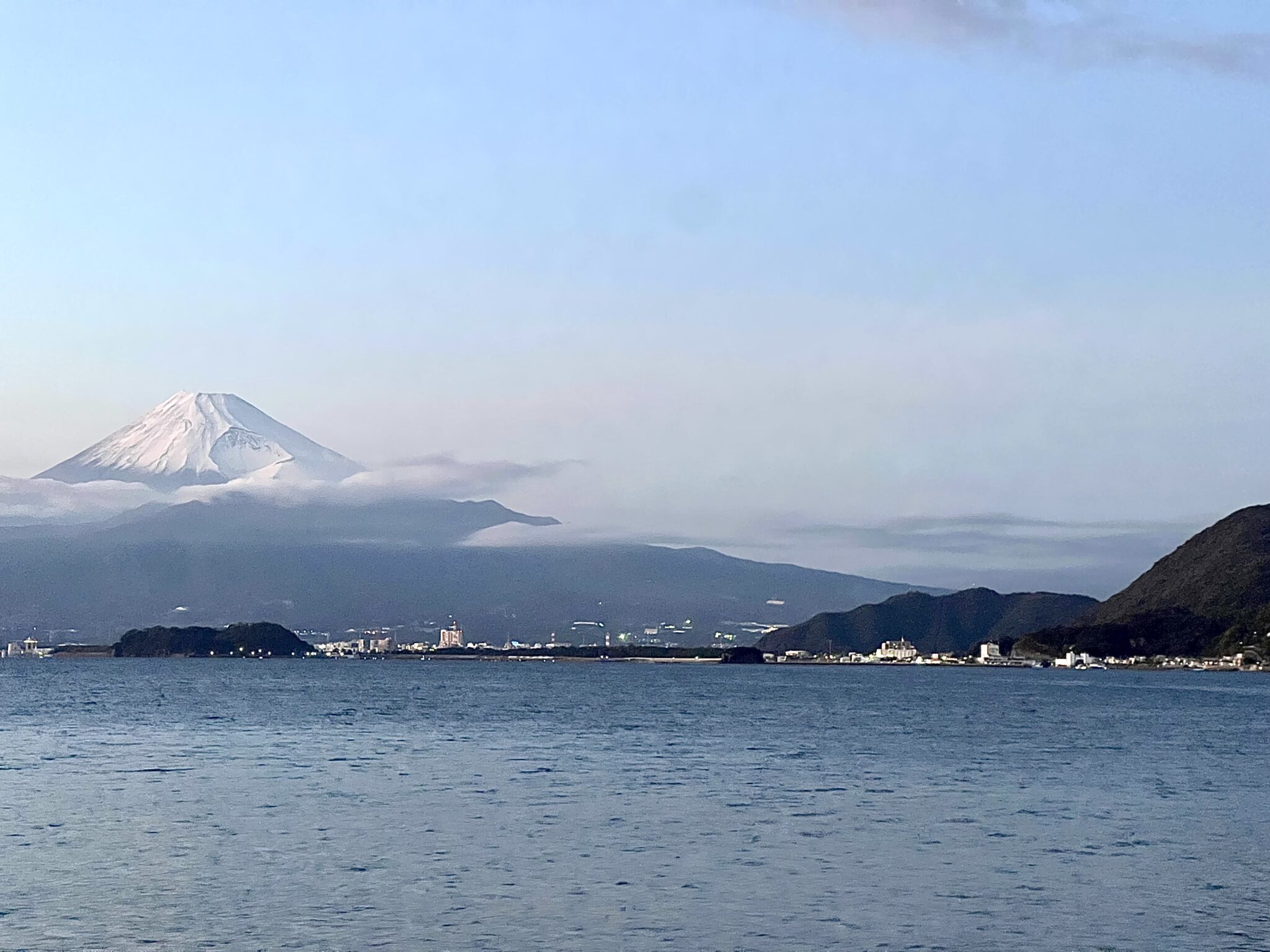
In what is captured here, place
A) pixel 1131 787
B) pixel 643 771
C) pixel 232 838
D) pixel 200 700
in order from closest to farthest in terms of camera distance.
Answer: pixel 232 838 → pixel 1131 787 → pixel 643 771 → pixel 200 700

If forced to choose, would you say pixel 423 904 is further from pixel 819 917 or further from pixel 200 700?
pixel 200 700

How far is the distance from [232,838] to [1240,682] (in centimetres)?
17860

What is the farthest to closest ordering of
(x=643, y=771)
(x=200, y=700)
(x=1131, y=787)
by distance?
(x=200, y=700)
(x=643, y=771)
(x=1131, y=787)

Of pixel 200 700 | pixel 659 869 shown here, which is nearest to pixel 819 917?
pixel 659 869

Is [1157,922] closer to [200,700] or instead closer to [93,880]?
[93,880]

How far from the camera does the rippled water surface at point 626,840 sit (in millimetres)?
23766

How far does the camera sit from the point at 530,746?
61.4m

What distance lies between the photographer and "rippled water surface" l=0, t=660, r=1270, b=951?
23766 mm

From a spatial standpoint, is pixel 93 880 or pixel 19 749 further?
pixel 19 749

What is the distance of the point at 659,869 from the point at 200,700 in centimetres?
8899

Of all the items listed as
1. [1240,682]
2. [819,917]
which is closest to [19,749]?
[819,917]

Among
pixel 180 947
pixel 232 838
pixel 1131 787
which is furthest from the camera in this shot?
pixel 1131 787

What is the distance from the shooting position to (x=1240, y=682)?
190625 mm

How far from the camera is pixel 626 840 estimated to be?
32875mm
